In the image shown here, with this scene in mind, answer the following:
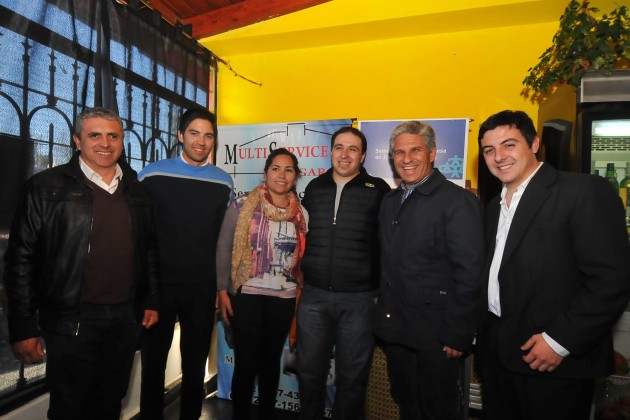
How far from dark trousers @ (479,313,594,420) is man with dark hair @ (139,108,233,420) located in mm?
1453

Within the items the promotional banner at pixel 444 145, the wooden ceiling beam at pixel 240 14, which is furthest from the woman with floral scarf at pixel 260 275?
the wooden ceiling beam at pixel 240 14

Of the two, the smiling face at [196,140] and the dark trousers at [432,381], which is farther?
the smiling face at [196,140]

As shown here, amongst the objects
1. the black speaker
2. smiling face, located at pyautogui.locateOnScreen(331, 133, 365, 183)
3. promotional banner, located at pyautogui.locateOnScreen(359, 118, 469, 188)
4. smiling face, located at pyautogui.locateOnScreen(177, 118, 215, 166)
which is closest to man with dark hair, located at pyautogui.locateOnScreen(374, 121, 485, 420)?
smiling face, located at pyautogui.locateOnScreen(331, 133, 365, 183)

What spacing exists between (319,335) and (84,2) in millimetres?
2395

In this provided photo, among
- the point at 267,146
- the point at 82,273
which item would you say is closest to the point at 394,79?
the point at 267,146

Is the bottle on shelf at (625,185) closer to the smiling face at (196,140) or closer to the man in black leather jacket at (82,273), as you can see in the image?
the smiling face at (196,140)

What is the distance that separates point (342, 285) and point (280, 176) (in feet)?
2.37

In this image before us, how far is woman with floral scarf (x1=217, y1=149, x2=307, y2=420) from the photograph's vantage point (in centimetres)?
205

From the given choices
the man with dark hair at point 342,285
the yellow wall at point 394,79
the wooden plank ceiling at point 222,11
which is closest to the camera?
the man with dark hair at point 342,285

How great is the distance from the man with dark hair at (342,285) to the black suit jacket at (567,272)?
704 mm

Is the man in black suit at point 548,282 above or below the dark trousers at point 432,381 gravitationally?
above

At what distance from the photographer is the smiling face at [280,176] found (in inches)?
83.9

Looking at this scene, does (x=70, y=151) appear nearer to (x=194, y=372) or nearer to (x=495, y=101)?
(x=194, y=372)

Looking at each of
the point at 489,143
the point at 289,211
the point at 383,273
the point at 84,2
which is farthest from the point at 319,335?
the point at 84,2
